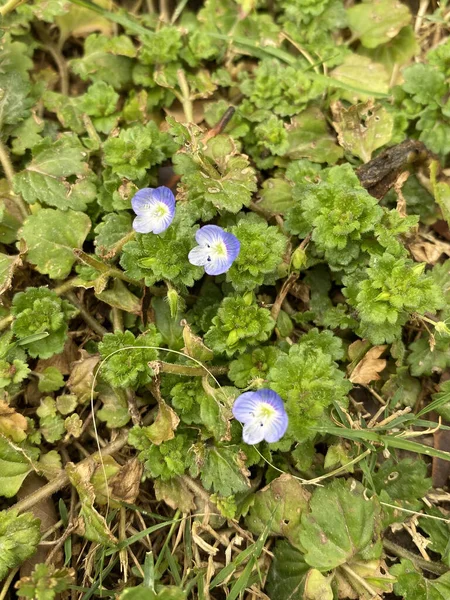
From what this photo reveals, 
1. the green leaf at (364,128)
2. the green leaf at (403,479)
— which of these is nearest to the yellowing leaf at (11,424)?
the green leaf at (403,479)

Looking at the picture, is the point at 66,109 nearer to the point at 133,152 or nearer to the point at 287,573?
the point at 133,152

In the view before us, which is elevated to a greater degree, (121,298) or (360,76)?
(360,76)

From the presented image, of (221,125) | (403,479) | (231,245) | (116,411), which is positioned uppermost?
(221,125)

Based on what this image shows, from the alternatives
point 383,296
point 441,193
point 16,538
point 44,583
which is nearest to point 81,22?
point 441,193

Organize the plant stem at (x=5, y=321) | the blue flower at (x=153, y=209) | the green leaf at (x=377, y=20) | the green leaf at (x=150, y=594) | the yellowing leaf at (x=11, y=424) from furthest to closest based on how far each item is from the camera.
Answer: the green leaf at (x=377, y=20), the plant stem at (x=5, y=321), the yellowing leaf at (x=11, y=424), the blue flower at (x=153, y=209), the green leaf at (x=150, y=594)

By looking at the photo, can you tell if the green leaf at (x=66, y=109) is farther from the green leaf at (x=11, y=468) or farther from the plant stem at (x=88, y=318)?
the green leaf at (x=11, y=468)
